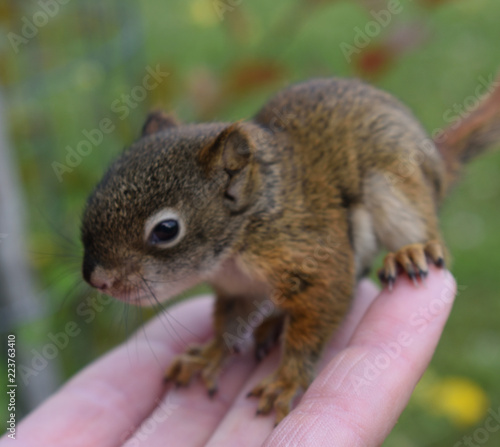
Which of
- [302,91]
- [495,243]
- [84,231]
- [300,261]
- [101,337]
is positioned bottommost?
[495,243]

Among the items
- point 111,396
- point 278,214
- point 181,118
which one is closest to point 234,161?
point 278,214

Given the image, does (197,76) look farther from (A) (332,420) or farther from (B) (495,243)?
(B) (495,243)

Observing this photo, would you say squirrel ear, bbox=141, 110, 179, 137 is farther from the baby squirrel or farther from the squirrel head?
the squirrel head

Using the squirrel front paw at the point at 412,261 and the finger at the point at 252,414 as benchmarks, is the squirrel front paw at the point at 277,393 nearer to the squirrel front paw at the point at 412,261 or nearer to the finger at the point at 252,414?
the finger at the point at 252,414

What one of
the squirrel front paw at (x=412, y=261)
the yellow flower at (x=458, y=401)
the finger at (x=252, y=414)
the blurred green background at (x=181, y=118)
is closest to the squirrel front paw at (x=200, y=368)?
the finger at (x=252, y=414)

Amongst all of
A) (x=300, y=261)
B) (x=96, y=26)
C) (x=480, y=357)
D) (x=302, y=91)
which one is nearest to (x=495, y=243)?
(x=480, y=357)

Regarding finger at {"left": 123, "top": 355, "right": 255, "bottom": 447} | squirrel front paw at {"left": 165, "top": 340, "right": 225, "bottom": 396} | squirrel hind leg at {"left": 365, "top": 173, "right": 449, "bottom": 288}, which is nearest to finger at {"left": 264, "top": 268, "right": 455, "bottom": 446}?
squirrel hind leg at {"left": 365, "top": 173, "right": 449, "bottom": 288}

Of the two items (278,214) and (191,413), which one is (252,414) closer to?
(191,413)
